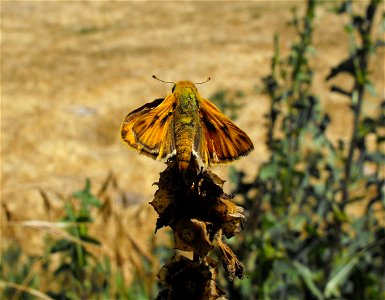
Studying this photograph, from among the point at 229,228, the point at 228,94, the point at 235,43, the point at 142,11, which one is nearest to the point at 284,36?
the point at 235,43

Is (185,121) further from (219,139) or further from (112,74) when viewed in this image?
(112,74)

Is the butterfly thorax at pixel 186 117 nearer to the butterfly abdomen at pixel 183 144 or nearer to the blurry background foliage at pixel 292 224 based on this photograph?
the butterfly abdomen at pixel 183 144

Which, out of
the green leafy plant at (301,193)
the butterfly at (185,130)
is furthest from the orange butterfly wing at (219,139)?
the green leafy plant at (301,193)

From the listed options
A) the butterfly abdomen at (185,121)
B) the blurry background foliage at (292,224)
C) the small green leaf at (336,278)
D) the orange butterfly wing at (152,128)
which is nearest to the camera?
the butterfly abdomen at (185,121)

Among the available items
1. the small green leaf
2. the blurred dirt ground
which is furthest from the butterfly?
the small green leaf

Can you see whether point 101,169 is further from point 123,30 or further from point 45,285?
point 123,30

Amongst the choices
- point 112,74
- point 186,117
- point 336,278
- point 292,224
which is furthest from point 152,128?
point 112,74
